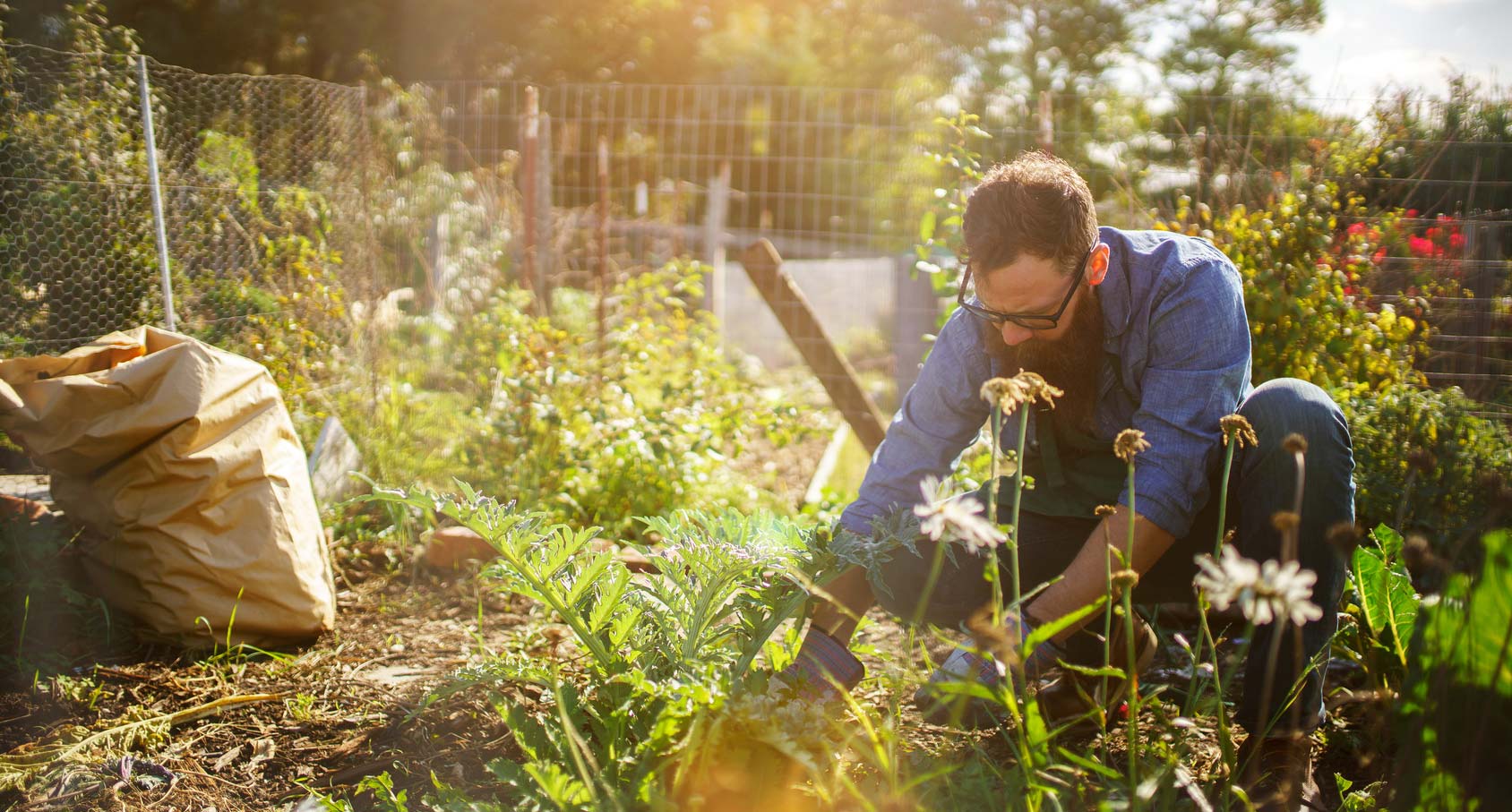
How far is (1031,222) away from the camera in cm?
183

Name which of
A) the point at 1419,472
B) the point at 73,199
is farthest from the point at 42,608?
the point at 1419,472

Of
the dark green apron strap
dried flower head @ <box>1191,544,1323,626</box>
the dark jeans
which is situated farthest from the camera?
the dark green apron strap

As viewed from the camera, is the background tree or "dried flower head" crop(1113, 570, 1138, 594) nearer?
"dried flower head" crop(1113, 570, 1138, 594)

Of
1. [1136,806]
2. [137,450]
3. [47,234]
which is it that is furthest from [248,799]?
[47,234]

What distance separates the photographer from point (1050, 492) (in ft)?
7.23

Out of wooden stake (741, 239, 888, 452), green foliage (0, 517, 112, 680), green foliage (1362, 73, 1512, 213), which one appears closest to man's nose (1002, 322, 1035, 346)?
wooden stake (741, 239, 888, 452)

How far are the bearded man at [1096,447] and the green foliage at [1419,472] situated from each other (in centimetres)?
78

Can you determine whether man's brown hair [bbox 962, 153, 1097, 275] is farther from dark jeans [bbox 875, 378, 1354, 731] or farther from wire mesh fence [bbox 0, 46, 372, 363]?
wire mesh fence [bbox 0, 46, 372, 363]

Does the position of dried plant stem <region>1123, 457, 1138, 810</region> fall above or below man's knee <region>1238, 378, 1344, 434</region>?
below

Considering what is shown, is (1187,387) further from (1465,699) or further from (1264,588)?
(1264,588)

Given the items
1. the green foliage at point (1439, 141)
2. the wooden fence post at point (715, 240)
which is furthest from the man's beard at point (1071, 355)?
the wooden fence post at point (715, 240)

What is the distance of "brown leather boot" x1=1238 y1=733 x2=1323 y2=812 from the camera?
143cm

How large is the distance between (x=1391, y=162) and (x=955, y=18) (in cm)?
2456

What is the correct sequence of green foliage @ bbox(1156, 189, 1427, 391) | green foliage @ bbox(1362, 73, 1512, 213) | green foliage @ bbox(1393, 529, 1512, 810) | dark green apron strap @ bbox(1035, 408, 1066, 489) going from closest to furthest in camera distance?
green foliage @ bbox(1393, 529, 1512, 810)
dark green apron strap @ bbox(1035, 408, 1066, 489)
green foliage @ bbox(1156, 189, 1427, 391)
green foliage @ bbox(1362, 73, 1512, 213)
